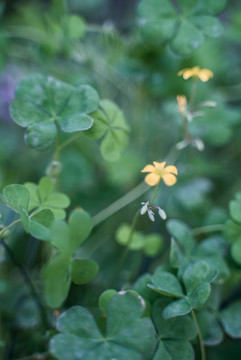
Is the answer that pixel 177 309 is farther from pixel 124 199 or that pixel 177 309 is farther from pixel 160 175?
pixel 124 199

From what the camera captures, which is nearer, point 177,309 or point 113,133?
point 177,309

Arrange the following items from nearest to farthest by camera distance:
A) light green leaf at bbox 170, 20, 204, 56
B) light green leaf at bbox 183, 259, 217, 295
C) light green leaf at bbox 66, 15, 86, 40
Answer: light green leaf at bbox 183, 259, 217, 295 < light green leaf at bbox 170, 20, 204, 56 < light green leaf at bbox 66, 15, 86, 40

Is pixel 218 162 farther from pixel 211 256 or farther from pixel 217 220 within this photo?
pixel 211 256

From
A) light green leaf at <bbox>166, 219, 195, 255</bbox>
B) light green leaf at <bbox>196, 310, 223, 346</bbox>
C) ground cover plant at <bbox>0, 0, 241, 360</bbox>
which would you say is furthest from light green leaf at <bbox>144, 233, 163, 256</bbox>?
light green leaf at <bbox>196, 310, 223, 346</bbox>

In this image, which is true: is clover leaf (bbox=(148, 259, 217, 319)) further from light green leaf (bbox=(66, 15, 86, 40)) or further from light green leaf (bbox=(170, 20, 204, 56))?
light green leaf (bbox=(66, 15, 86, 40))

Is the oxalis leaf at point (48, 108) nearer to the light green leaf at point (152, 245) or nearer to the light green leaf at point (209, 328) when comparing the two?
the light green leaf at point (152, 245)

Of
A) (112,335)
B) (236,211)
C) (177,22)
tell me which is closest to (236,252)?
(236,211)

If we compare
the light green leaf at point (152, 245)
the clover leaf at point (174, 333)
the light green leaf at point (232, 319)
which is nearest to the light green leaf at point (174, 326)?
the clover leaf at point (174, 333)

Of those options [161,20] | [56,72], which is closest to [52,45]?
[56,72]
